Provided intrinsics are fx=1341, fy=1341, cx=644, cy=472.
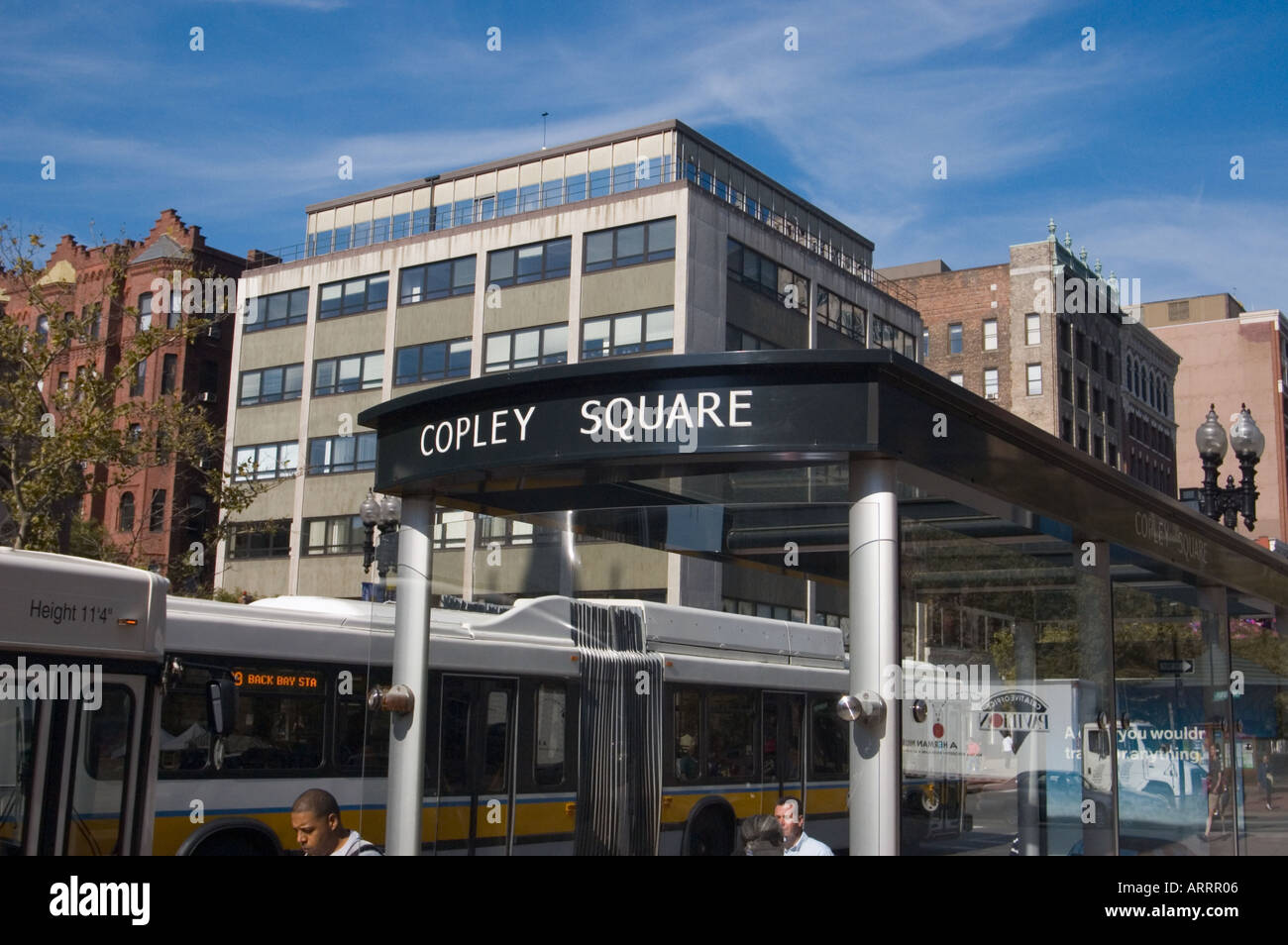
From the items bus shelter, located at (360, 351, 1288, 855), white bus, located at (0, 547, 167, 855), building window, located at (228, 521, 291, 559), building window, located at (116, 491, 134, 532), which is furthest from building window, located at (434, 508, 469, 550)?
building window, located at (116, 491, 134, 532)

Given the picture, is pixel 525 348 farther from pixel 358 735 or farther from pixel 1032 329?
pixel 1032 329

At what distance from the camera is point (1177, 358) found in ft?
264

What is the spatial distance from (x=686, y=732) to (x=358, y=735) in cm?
365

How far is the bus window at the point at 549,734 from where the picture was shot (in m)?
13.5

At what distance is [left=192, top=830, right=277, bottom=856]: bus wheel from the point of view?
12.6m

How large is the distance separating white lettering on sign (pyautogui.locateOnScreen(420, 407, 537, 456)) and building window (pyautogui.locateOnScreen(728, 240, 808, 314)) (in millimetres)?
34873

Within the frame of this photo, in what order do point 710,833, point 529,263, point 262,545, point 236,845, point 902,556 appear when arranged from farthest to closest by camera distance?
1. point 262,545
2. point 529,263
3. point 710,833
4. point 236,845
5. point 902,556

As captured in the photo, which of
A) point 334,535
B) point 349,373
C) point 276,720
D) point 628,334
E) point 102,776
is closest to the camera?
point 102,776

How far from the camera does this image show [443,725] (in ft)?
45.0

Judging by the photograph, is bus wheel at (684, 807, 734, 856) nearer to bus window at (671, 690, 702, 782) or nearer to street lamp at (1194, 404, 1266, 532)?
bus window at (671, 690, 702, 782)

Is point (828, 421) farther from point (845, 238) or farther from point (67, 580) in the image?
point (845, 238)

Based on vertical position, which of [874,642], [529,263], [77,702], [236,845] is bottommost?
[236,845]

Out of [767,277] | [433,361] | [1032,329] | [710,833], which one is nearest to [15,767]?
[710,833]

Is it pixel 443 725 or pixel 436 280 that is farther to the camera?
pixel 436 280
